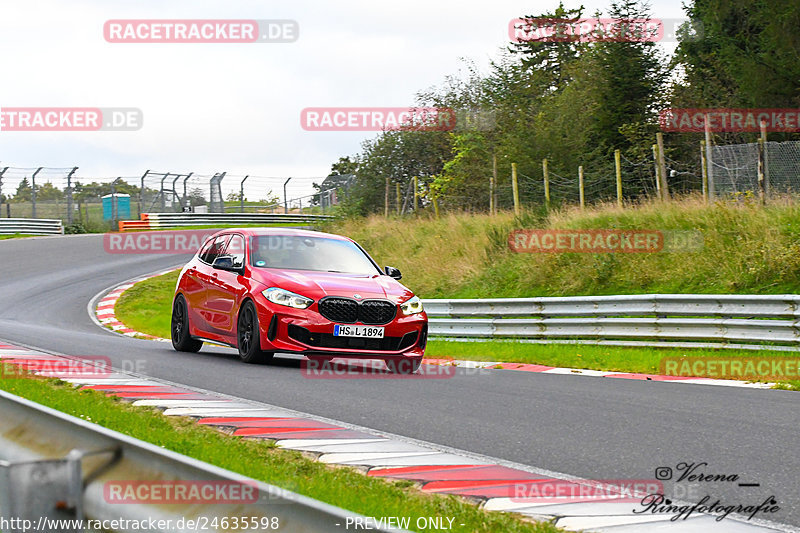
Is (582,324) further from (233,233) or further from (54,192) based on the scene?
(54,192)

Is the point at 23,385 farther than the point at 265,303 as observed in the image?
No

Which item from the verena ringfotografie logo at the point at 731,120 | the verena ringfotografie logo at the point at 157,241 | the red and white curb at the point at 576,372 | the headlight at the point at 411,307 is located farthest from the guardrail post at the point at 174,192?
the headlight at the point at 411,307

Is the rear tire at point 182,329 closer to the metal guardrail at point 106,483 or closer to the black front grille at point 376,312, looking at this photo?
the black front grille at point 376,312

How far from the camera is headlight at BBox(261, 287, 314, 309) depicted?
1116 centimetres

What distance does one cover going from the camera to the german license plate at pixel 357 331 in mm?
11164

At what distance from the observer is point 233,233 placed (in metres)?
13.2

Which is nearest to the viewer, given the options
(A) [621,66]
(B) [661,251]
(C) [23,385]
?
(C) [23,385]

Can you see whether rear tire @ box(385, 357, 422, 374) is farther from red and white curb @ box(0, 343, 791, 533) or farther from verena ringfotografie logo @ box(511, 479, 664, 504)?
verena ringfotografie logo @ box(511, 479, 664, 504)

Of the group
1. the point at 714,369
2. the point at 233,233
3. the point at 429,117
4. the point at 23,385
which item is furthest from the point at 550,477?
the point at 429,117

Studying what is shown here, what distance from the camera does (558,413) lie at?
8.41 meters

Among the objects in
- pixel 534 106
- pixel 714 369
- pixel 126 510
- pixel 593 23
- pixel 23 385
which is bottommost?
pixel 714 369

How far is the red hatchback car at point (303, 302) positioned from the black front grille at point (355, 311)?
1 centimetres

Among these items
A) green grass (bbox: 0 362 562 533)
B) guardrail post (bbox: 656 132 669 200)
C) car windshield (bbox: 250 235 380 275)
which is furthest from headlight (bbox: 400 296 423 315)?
guardrail post (bbox: 656 132 669 200)

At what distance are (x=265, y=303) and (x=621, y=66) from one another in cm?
2459
